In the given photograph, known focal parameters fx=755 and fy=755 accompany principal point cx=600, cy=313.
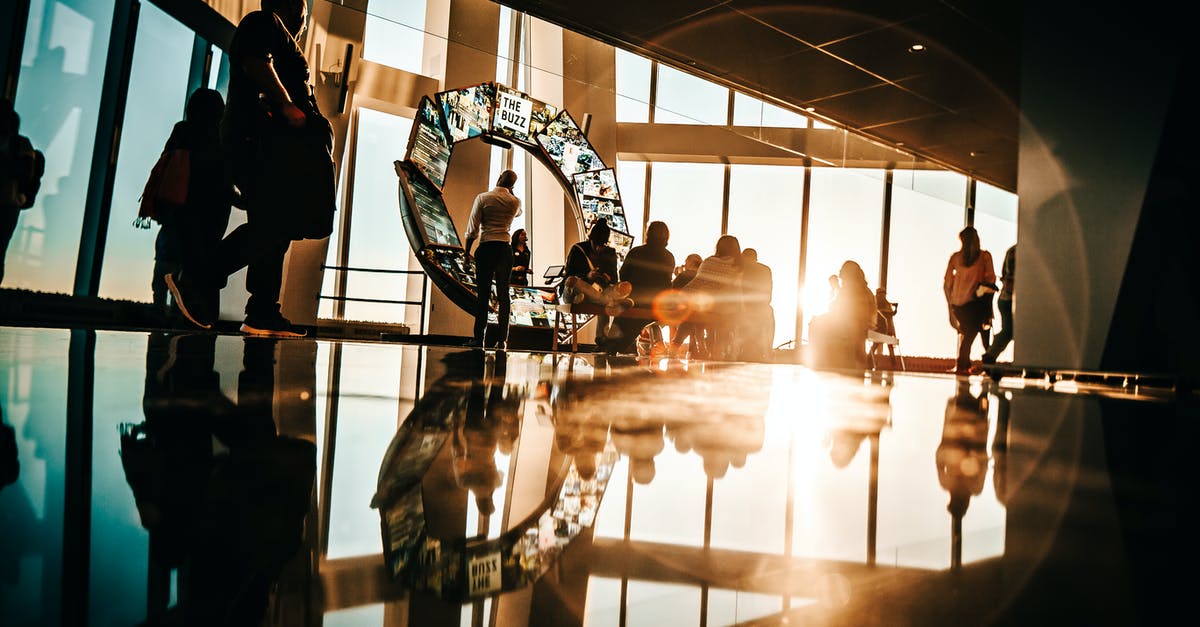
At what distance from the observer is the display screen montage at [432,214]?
7.46 m

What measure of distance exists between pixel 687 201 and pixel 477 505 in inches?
518

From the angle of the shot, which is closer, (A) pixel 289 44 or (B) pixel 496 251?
(A) pixel 289 44

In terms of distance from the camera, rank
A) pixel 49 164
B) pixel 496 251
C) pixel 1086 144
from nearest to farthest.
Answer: pixel 1086 144 → pixel 496 251 → pixel 49 164

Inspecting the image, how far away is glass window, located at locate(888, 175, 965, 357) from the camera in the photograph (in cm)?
1259

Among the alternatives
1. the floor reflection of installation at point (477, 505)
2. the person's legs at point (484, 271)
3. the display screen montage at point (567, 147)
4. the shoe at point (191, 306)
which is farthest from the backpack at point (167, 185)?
the display screen montage at point (567, 147)

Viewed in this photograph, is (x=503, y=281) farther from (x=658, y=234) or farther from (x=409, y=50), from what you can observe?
(x=409, y=50)

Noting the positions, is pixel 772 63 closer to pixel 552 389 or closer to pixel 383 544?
pixel 552 389

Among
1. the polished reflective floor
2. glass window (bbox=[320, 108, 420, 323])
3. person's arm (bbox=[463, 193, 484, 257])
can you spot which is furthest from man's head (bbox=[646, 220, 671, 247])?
glass window (bbox=[320, 108, 420, 323])

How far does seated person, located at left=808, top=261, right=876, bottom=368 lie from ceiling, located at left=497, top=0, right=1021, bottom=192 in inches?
83.4

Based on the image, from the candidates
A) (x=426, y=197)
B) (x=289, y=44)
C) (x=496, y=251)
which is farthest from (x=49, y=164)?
(x=289, y=44)

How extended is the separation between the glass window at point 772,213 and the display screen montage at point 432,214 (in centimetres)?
664

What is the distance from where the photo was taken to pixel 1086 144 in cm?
452

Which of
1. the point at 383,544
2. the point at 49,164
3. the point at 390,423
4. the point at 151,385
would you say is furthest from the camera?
the point at 49,164

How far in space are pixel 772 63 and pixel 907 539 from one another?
7556 millimetres
